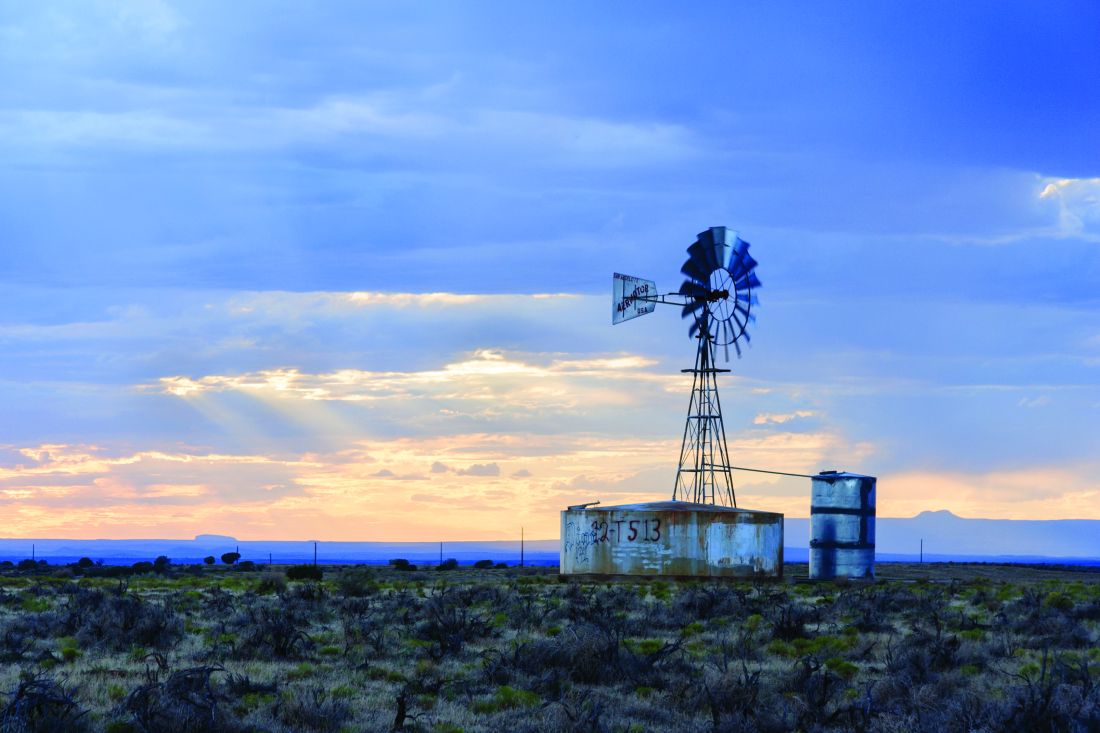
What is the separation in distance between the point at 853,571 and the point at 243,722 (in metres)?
41.8

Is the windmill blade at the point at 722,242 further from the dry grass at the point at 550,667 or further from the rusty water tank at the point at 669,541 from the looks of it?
the dry grass at the point at 550,667

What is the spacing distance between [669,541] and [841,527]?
11094 mm

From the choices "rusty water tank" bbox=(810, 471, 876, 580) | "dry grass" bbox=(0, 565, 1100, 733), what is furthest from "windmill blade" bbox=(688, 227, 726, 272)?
"dry grass" bbox=(0, 565, 1100, 733)

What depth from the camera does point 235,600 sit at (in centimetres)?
3819

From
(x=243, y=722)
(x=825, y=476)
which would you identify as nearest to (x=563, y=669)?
(x=243, y=722)

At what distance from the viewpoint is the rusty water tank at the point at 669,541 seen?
45750mm

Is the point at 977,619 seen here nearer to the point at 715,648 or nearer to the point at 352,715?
the point at 715,648

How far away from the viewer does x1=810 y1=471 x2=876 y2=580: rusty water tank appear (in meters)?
52.7

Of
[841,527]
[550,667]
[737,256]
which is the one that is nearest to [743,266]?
[737,256]

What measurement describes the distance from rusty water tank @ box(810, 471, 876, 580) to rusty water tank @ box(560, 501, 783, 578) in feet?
19.6

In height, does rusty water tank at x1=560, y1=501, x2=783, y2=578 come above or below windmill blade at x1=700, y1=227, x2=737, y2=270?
below

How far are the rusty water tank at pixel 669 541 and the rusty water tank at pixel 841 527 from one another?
5972 millimetres

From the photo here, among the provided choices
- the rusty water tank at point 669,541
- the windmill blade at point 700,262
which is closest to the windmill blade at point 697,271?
the windmill blade at point 700,262

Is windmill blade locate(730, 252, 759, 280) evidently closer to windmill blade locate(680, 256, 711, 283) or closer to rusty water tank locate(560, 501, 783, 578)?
windmill blade locate(680, 256, 711, 283)
